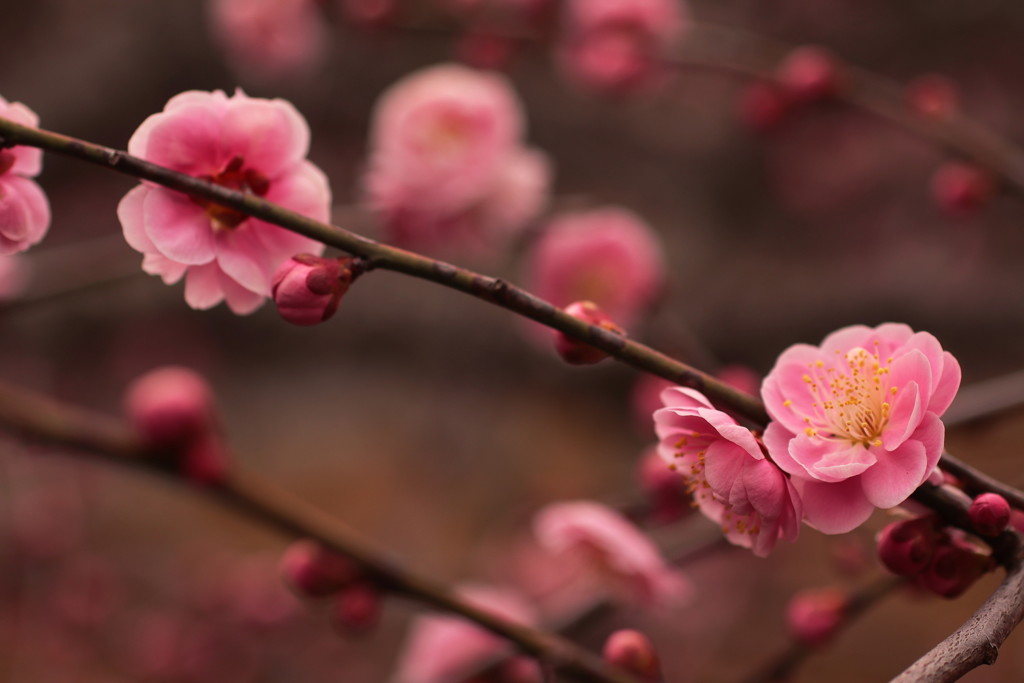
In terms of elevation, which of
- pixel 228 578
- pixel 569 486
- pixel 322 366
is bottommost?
pixel 228 578

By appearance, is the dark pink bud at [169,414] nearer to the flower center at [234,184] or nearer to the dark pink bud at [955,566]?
the flower center at [234,184]

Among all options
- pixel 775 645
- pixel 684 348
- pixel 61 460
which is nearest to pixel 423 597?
pixel 684 348

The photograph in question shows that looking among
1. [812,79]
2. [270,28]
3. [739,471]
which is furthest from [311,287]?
[270,28]

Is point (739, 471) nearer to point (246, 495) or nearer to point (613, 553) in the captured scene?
point (613, 553)

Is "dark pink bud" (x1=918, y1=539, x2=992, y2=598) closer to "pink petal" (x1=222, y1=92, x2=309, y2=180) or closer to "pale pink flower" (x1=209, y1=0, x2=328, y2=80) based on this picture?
"pink petal" (x1=222, y1=92, x2=309, y2=180)

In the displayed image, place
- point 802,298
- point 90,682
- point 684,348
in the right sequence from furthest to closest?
1. point 802,298
2. point 90,682
3. point 684,348

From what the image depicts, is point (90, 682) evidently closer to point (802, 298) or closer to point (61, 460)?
point (61, 460)

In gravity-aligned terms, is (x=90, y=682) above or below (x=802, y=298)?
below
